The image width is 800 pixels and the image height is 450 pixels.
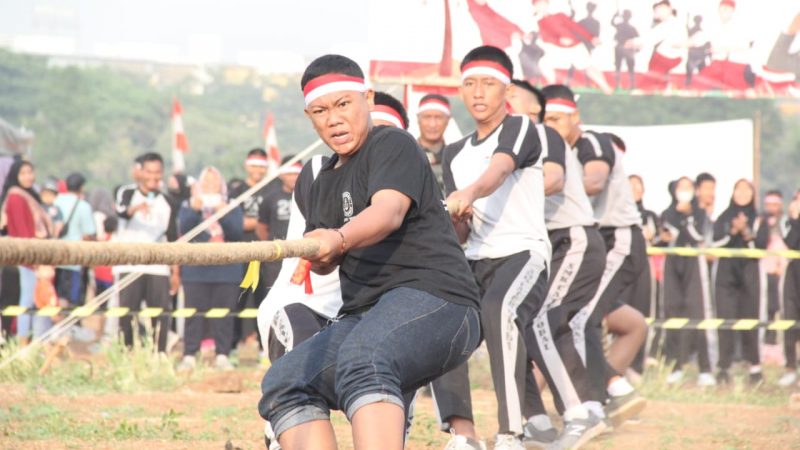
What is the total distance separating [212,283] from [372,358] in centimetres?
925

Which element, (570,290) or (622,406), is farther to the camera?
(622,406)

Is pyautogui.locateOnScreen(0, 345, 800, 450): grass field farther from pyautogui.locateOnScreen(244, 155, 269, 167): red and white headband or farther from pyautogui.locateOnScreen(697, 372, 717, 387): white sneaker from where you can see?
pyautogui.locateOnScreen(244, 155, 269, 167): red and white headband

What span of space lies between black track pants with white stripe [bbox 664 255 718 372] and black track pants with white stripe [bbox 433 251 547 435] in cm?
705

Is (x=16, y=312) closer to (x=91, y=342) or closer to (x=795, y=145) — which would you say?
(x=91, y=342)

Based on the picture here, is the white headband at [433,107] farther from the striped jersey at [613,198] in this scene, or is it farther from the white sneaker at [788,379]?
the white sneaker at [788,379]

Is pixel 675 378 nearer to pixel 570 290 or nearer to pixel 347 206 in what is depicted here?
pixel 570 290

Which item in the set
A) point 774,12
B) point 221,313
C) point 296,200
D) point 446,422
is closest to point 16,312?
point 221,313

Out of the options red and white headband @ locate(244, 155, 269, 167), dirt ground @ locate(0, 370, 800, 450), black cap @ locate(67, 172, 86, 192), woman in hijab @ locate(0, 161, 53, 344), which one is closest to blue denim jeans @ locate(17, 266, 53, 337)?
woman in hijab @ locate(0, 161, 53, 344)

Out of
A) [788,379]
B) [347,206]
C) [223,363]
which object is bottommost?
[788,379]

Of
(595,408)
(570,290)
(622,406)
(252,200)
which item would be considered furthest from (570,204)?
(252,200)

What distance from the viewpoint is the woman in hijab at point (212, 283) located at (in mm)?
13250

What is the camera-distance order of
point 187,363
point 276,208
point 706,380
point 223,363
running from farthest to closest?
point 276,208, point 223,363, point 706,380, point 187,363

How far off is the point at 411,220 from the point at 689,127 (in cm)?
1362

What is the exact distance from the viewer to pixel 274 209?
13.4m
